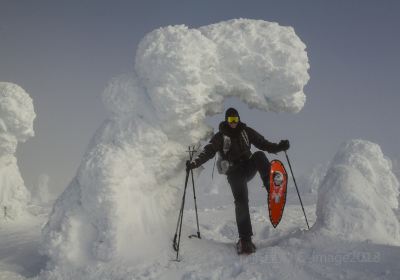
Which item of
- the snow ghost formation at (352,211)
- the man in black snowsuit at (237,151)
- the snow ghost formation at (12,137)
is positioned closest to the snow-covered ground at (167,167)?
the snow ghost formation at (352,211)

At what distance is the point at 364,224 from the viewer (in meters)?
6.94

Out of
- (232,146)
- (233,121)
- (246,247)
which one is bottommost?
(246,247)

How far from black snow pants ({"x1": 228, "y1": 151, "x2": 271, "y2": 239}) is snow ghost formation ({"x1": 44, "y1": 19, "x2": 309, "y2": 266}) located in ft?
7.07

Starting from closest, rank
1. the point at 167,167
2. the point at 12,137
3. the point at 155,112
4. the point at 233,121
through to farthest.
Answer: the point at 233,121 < the point at 155,112 < the point at 167,167 < the point at 12,137

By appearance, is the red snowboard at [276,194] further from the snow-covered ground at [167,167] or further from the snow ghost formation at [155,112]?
the snow ghost formation at [155,112]

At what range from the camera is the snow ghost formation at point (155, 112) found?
848cm

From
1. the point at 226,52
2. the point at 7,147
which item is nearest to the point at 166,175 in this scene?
the point at 226,52

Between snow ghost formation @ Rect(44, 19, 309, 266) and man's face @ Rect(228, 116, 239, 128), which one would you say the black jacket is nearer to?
man's face @ Rect(228, 116, 239, 128)

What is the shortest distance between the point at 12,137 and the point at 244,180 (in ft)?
68.7

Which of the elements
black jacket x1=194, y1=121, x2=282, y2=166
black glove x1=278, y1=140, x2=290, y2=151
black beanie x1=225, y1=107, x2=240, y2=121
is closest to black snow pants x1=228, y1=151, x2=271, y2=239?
black jacket x1=194, y1=121, x2=282, y2=166

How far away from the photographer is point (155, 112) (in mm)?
9062

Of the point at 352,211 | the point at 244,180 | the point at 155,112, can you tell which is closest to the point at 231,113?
the point at 244,180

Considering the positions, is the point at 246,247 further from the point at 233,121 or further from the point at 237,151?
the point at 233,121

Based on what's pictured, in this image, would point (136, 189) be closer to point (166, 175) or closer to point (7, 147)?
point (166, 175)
